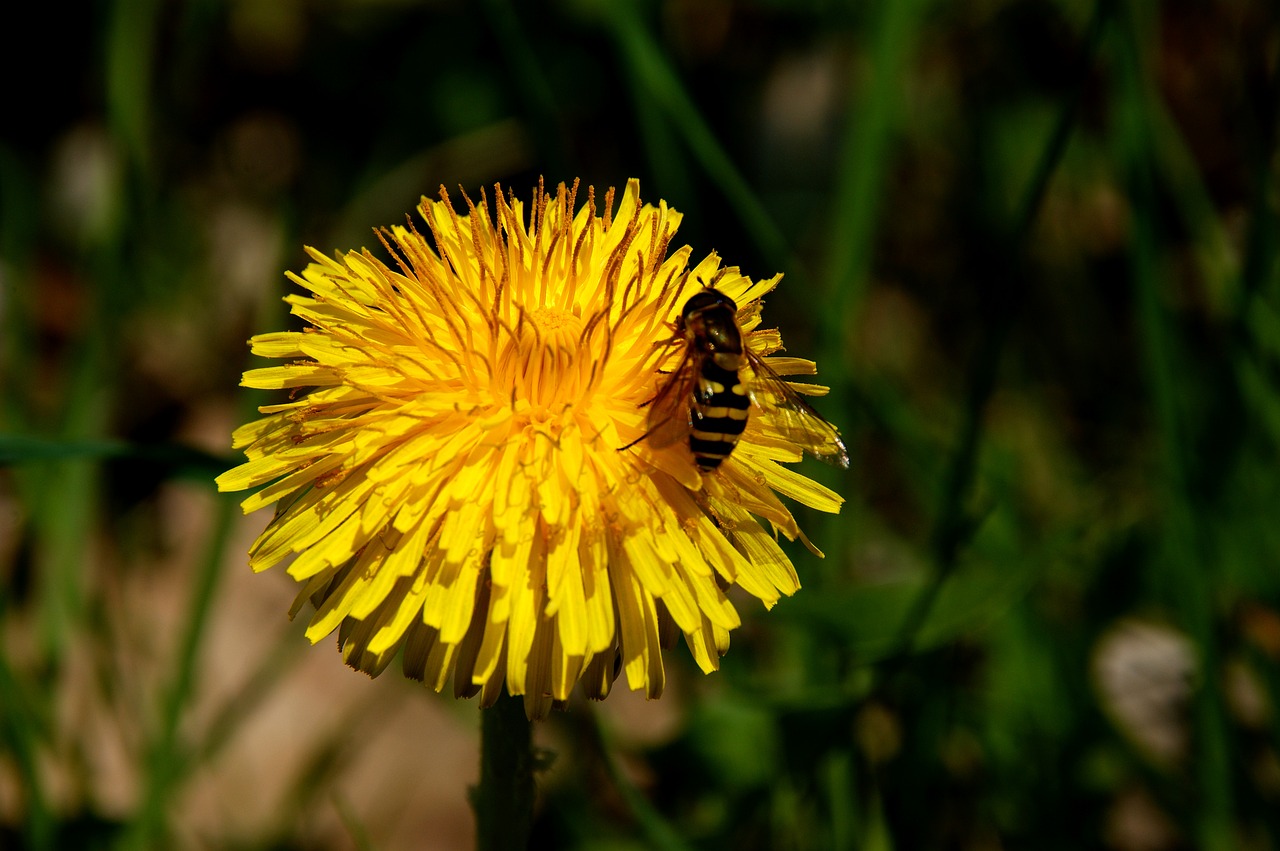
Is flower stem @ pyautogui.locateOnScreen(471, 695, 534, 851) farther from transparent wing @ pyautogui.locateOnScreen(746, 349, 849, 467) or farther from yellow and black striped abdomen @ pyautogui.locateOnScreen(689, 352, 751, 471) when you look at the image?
transparent wing @ pyautogui.locateOnScreen(746, 349, 849, 467)

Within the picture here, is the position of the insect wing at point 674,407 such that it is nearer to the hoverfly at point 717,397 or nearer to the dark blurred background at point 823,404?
the hoverfly at point 717,397

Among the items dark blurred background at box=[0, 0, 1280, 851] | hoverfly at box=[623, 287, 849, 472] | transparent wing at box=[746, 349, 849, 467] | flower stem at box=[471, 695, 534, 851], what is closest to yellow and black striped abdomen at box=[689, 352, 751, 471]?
hoverfly at box=[623, 287, 849, 472]

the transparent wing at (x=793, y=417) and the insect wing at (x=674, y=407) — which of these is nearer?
the insect wing at (x=674, y=407)

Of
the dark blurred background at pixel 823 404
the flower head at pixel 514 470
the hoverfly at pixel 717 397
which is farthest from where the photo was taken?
the dark blurred background at pixel 823 404

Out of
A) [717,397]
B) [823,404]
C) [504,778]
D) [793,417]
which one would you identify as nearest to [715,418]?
[717,397]

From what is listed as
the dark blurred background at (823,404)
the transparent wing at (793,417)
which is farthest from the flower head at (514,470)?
the dark blurred background at (823,404)

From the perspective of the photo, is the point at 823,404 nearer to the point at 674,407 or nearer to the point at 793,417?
the point at 793,417

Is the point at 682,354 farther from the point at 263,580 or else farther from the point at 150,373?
the point at 150,373
